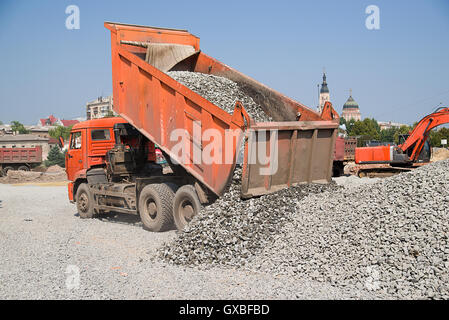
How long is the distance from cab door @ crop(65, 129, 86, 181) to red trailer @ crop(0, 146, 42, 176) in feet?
69.2

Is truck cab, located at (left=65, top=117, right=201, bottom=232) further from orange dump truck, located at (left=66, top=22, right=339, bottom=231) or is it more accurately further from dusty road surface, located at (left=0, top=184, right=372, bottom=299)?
dusty road surface, located at (left=0, top=184, right=372, bottom=299)

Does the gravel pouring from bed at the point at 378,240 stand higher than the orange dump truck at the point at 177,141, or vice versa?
the orange dump truck at the point at 177,141

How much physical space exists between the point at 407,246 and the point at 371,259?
1.44 ft

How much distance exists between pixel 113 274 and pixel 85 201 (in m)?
5.91

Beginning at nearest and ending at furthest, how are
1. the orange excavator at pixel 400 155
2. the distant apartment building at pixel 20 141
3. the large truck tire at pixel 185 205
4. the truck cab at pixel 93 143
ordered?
the large truck tire at pixel 185 205
the truck cab at pixel 93 143
the orange excavator at pixel 400 155
the distant apartment building at pixel 20 141

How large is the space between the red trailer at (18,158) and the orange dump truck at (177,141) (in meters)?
21.4

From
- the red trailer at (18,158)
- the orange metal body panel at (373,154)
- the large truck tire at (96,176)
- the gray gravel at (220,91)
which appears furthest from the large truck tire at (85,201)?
the red trailer at (18,158)

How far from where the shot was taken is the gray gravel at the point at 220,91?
325 inches

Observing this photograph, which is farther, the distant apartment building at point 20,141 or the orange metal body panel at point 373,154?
the distant apartment building at point 20,141

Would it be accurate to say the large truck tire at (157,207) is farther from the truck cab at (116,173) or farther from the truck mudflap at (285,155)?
the truck mudflap at (285,155)

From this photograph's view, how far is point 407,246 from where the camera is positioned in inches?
200

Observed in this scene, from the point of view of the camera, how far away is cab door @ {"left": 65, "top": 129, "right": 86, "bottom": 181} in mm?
11099

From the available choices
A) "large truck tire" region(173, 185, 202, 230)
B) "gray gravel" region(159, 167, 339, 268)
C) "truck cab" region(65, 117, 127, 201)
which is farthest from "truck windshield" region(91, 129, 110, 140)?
"gray gravel" region(159, 167, 339, 268)

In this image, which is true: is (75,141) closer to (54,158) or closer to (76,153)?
(76,153)
